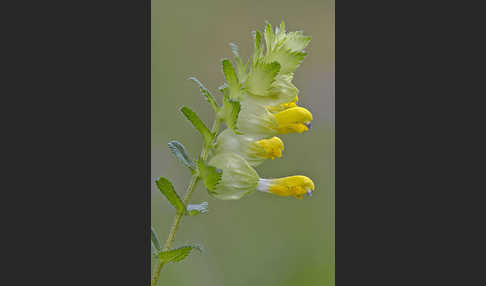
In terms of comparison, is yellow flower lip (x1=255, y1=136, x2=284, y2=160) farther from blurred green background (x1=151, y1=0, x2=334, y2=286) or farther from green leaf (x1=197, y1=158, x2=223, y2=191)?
blurred green background (x1=151, y1=0, x2=334, y2=286)

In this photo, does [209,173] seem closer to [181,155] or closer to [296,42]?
[181,155]

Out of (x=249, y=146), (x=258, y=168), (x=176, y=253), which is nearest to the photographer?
(x=176, y=253)

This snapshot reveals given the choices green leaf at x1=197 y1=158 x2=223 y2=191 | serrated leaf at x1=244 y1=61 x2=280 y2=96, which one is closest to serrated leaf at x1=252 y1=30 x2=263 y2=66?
serrated leaf at x1=244 y1=61 x2=280 y2=96

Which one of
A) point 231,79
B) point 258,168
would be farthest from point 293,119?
point 258,168

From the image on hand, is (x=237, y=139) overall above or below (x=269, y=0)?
below

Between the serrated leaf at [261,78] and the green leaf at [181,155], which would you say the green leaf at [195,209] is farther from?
the serrated leaf at [261,78]

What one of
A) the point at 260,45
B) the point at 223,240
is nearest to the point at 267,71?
the point at 260,45

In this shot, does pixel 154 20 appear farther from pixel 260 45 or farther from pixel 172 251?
pixel 172 251
